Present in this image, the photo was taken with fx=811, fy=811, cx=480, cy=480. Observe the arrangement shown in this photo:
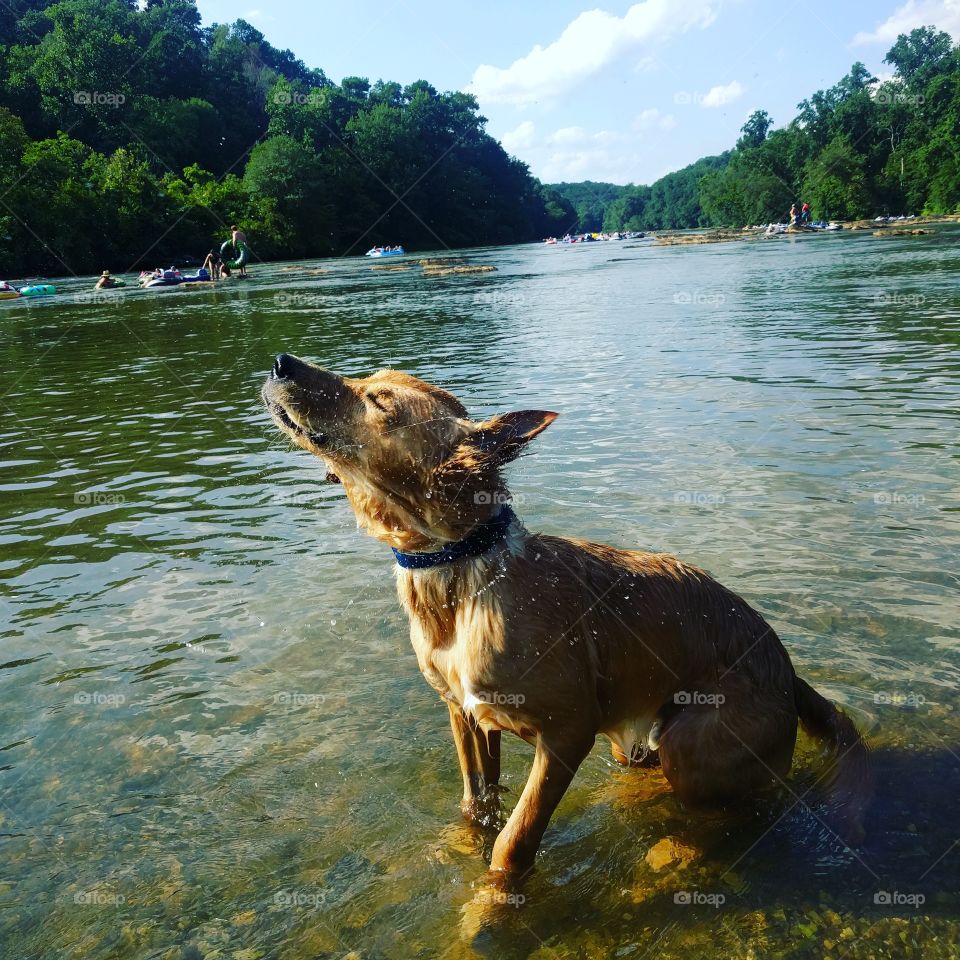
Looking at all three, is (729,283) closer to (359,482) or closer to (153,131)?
(359,482)

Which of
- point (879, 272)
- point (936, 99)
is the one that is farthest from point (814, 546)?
point (936, 99)

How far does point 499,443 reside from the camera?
384 centimetres

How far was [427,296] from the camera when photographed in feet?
128

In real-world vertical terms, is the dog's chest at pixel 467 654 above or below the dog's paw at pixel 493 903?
above
